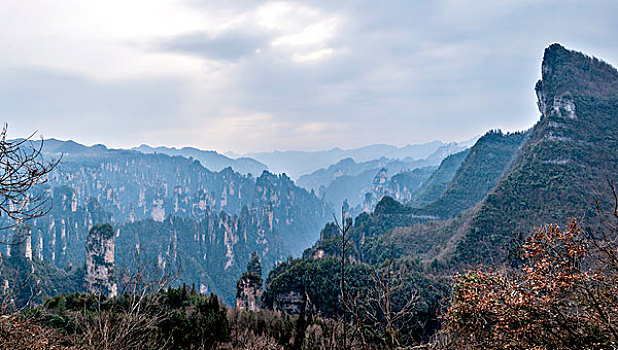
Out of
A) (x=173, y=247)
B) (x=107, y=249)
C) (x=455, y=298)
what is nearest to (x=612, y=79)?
(x=455, y=298)

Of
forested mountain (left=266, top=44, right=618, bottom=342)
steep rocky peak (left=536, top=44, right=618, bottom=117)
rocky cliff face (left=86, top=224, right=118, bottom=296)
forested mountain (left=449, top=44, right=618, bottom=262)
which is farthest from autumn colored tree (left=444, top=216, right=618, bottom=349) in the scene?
rocky cliff face (left=86, top=224, right=118, bottom=296)

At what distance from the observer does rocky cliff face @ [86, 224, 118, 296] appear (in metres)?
70.1

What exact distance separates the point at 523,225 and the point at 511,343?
39.8m

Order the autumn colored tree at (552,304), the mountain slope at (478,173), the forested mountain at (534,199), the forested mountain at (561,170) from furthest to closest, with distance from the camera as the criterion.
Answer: the mountain slope at (478,173) < the forested mountain at (561,170) < the forested mountain at (534,199) < the autumn colored tree at (552,304)

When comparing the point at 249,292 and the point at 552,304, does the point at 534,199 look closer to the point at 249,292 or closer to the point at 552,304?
the point at 249,292

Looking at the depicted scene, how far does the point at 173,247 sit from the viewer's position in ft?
364

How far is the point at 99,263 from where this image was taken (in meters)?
71.4

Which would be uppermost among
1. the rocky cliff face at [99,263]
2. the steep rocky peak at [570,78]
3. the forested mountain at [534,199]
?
the steep rocky peak at [570,78]

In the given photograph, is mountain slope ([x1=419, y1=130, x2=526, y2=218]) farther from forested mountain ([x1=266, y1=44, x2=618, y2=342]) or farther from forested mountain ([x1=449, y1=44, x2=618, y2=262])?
forested mountain ([x1=449, y1=44, x2=618, y2=262])

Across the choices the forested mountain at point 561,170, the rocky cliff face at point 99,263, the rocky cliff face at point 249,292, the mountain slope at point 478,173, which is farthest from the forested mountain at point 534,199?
the rocky cliff face at point 99,263

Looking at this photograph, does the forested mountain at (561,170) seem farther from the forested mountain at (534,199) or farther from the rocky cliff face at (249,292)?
the rocky cliff face at (249,292)

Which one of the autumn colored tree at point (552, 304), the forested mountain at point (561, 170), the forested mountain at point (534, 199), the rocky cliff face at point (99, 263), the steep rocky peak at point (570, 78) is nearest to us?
the autumn colored tree at point (552, 304)

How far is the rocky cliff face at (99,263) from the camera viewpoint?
70.1 meters

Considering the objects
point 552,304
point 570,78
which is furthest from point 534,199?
point 552,304
